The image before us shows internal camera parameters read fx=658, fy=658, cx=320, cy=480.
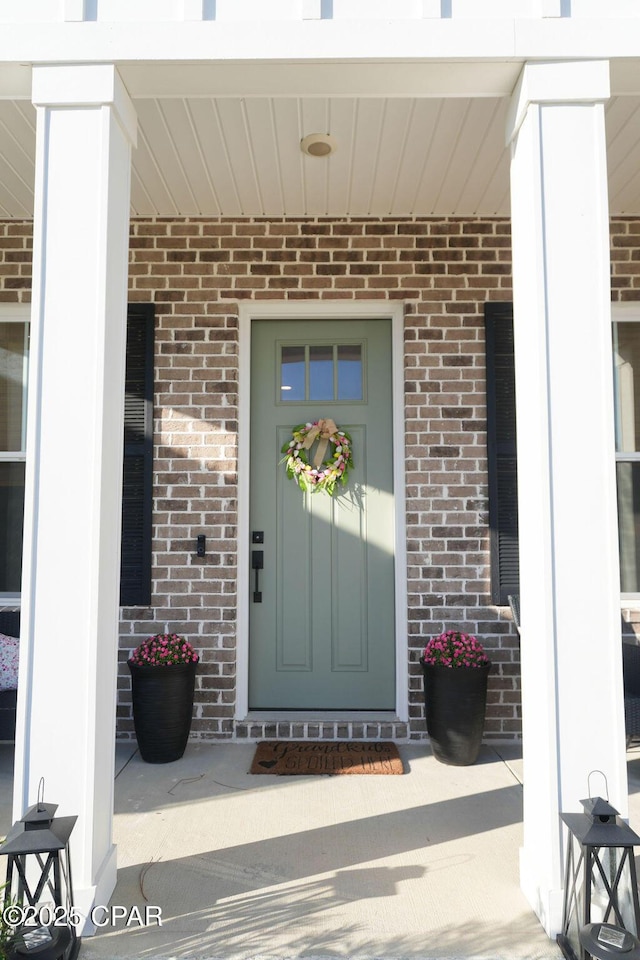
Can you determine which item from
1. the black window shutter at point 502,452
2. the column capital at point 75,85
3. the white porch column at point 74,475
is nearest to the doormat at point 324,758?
the black window shutter at point 502,452

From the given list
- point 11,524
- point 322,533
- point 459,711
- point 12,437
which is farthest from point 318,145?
point 459,711

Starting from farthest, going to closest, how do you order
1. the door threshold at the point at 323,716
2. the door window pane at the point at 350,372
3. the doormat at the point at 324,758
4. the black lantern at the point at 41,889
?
1. the door window pane at the point at 350,372
2. the door threshold at the point at 323,716
3. the doormat at the point at 324,758
4. the black lantern at the point at 41,889

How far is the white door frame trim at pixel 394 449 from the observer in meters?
3.47

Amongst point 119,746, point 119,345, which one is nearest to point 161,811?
point 119,746

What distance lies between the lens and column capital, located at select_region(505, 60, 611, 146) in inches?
80.8

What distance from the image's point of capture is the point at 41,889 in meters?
1.65

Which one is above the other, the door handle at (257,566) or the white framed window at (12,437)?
the white framed window at (12,437)

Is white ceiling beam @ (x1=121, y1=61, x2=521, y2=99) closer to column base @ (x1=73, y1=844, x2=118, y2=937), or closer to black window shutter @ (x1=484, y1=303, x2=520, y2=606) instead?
black window shutter @ (x1=484, y1=303, x2=520, y2=606)

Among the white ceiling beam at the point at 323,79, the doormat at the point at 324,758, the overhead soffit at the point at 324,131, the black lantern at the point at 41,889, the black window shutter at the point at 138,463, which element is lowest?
the doormat at the point at 324,758

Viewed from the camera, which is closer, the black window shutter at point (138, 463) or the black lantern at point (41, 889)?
the black lantern at point (41, 889)

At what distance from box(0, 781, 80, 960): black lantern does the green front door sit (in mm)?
1768

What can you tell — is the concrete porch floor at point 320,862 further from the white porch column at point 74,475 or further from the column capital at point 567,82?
the column capital at point 567,82

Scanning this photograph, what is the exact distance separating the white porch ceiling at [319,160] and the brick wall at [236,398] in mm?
156

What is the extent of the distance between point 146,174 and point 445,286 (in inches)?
63.7
